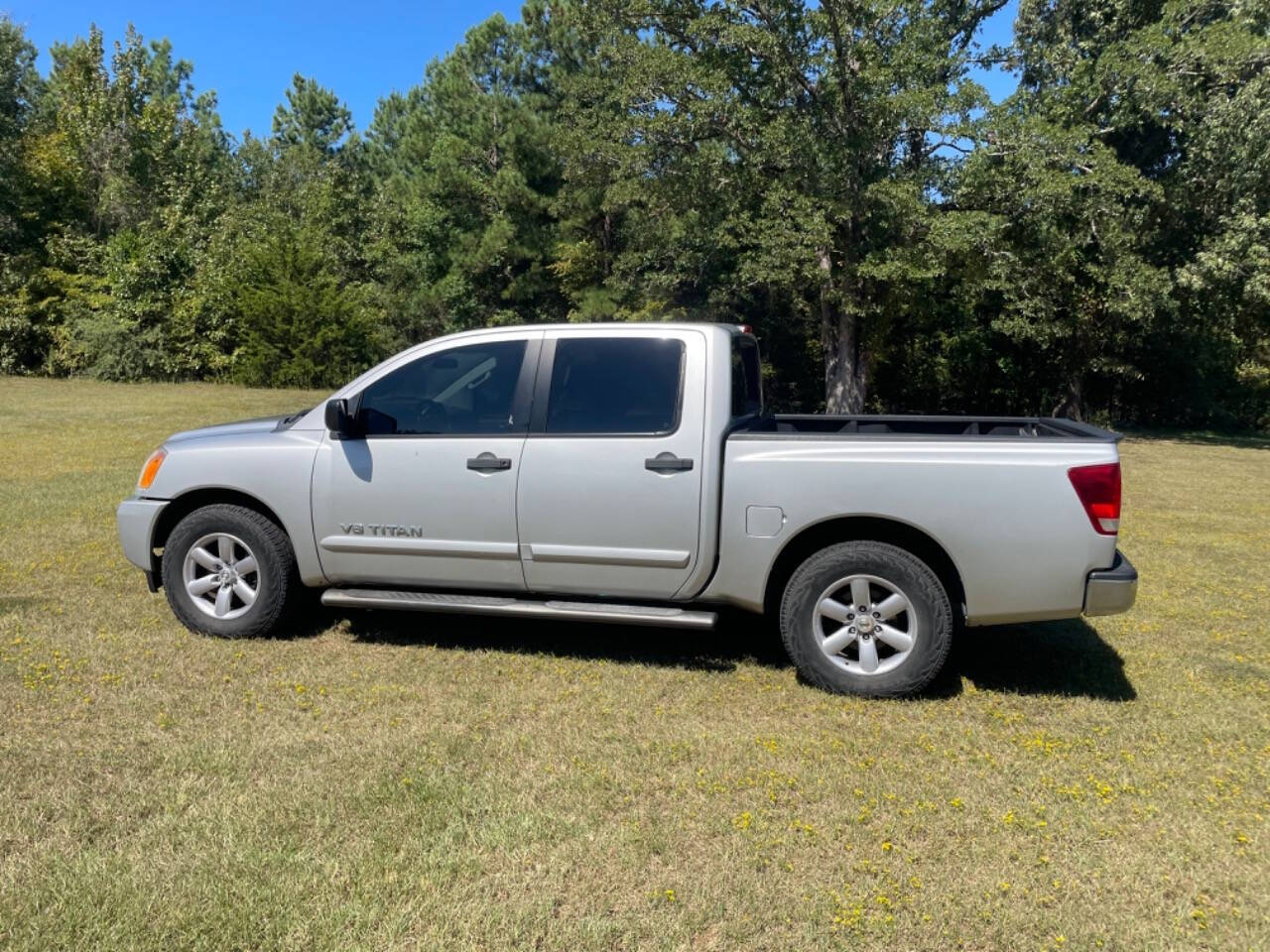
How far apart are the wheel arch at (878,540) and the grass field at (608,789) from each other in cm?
59

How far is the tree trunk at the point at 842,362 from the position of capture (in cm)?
2288

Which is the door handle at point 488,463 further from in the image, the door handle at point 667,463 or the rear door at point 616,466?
the door handle at point 667,463

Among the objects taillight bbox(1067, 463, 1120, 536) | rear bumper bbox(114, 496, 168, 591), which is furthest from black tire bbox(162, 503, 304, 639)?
taillight bbox(1067, 463, 1120, 536)

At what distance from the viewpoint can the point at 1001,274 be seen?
20.1 m

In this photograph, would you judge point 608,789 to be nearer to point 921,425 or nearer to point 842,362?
point 921,425

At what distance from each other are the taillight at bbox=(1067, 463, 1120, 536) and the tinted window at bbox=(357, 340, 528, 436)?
9.54 feet

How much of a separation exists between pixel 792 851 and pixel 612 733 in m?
1.19

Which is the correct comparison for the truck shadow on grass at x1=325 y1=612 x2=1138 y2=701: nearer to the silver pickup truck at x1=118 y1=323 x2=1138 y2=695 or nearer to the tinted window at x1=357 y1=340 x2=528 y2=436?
the silver pickup truck at x1=118 y1=323 x2=1138 y2=695

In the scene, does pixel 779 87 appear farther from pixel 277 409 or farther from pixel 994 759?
pixel 994 759

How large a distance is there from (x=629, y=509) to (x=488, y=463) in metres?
0.82

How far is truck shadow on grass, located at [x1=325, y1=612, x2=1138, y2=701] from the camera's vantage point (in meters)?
5.16

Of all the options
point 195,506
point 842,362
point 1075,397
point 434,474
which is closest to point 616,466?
point 434,474

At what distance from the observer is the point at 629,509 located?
194 inches

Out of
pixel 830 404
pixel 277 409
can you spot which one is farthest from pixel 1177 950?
pixel 277 409
